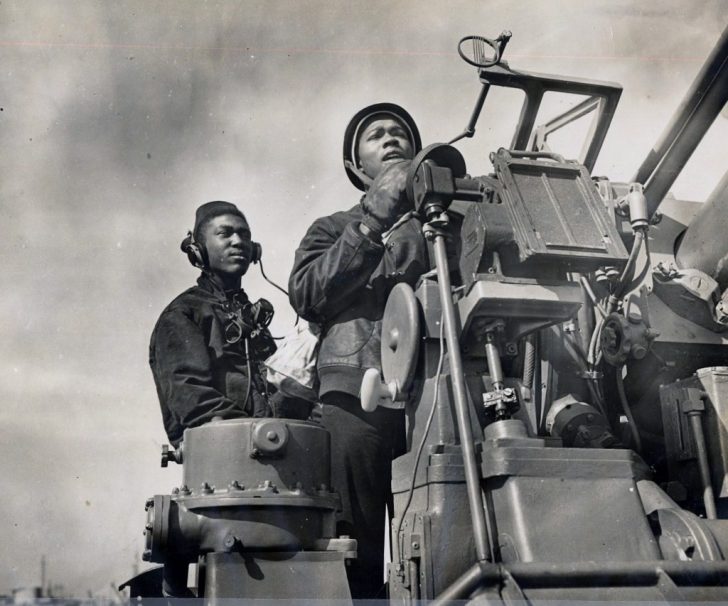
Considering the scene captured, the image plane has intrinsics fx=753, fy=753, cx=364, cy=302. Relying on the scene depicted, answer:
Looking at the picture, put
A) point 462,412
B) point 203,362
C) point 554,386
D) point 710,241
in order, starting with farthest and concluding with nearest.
Answer: point 203,362, point 710,241, point 554,386, point 462,412

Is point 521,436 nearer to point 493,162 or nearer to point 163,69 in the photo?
point 493,162

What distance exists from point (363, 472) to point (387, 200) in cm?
104

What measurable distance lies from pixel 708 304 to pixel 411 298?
154 cm

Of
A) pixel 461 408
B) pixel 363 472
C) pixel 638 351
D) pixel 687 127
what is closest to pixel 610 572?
pixel 461 408

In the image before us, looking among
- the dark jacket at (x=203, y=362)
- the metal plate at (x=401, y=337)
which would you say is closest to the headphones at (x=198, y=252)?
the dark jacket at (x=203, y=362)

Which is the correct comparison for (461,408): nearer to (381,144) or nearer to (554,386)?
(554,386)

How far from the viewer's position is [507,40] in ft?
10.2

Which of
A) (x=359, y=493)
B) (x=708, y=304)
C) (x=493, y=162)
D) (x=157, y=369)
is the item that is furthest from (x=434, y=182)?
(x=157, y=369)

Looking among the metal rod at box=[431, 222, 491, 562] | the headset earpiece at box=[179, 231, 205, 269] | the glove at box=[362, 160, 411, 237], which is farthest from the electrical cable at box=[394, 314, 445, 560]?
the headset earpiece at box=[179, 231, 205, 269]

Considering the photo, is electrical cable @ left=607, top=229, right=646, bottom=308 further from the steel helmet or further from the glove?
the steel helmet

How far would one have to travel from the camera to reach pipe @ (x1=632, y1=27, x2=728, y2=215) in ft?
10.7

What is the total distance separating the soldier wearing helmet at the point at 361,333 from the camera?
2820 mm

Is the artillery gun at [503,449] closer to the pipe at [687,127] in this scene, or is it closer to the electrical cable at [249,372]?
the pipe at [687,127]

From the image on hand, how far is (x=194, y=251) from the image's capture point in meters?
4.44
